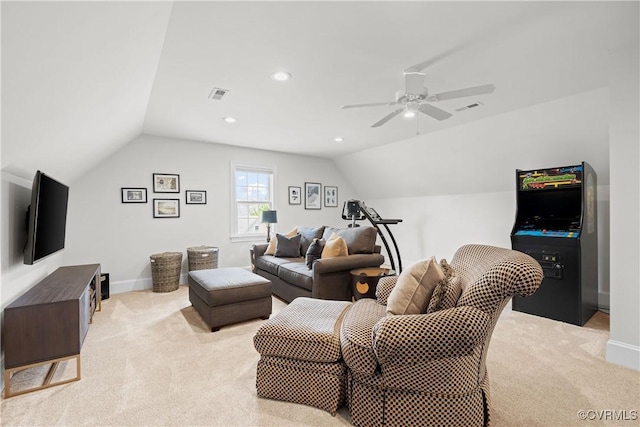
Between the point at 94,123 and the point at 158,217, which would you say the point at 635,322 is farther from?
Answer: the point at 158,217

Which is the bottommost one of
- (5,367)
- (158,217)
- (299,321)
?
(5,367)

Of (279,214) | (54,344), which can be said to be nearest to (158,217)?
(279,214)

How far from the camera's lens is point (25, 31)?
1.14m

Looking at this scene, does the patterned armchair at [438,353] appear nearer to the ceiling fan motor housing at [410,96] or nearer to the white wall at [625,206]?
the white wall at [625,206]

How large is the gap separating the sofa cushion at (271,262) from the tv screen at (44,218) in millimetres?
2289

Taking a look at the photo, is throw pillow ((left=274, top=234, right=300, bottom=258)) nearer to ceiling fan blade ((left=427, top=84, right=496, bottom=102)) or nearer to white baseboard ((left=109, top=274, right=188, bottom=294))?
white baseboard ((left=109, top=274, right=188, bottom=294))

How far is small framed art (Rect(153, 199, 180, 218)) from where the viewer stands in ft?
15.4

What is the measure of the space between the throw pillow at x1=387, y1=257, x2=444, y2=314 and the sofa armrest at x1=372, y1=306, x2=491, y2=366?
0.21 metres

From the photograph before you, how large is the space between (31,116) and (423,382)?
254 cm

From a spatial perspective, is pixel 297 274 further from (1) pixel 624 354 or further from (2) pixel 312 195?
(2) pixel 312 195

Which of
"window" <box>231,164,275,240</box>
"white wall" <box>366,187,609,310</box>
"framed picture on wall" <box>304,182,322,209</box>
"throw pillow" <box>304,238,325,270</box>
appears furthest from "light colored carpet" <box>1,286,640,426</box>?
"framed picture on wall" <box>304,182,322,209</box>

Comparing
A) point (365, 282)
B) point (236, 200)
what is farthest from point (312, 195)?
point (365, 282)

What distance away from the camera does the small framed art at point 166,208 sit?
4703mm

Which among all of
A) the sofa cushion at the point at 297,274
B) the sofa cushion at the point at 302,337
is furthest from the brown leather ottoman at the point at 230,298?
the sofa cushion at the point at 302,337
